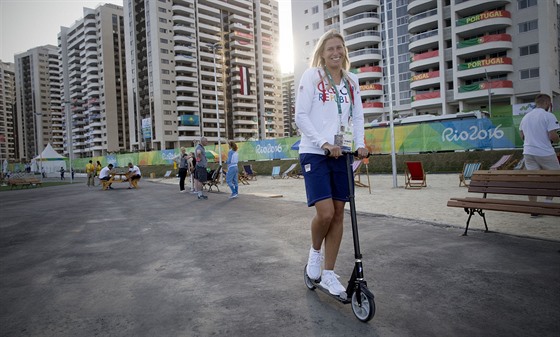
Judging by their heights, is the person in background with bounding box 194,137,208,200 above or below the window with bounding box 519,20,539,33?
below

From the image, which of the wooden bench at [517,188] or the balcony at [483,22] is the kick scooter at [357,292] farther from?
the balcony at [483,22]

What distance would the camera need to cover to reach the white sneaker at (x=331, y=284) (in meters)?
2.93

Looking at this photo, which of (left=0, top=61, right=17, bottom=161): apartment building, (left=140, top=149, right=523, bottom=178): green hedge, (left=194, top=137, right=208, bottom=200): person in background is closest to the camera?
(left=194, top=137, right=208, bottom=200): person in background

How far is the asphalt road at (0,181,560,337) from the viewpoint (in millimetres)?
2625

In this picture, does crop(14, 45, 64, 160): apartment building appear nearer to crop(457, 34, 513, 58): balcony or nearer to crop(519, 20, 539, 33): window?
crop(457, 34, 513, 58): balcony

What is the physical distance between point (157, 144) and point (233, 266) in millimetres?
87395

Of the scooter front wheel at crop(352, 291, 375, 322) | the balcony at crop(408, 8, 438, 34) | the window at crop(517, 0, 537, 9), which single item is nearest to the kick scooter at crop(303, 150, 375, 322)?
the scooter front wheel at crop(352, 291, 375, 322)

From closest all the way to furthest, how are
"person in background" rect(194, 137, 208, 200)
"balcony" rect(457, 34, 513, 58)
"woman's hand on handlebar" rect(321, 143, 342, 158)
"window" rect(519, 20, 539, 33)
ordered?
"woman's hand on handlebar" rect(321, 143, 342, 158)
"person in background" rect(194, 137, 208, 200)
"window" rect(519, 20, 539, 33)
"balcony" rect(457, 34, 513, 58)

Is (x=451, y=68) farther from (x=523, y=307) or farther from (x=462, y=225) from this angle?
(x=523, y=307)

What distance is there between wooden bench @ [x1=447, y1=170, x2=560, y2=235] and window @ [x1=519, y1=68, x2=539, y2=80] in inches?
1816

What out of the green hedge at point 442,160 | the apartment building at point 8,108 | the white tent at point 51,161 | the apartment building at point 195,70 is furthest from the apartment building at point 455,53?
the apartment building at point 8,108

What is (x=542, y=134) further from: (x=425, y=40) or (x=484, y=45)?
(x=425, y=40)

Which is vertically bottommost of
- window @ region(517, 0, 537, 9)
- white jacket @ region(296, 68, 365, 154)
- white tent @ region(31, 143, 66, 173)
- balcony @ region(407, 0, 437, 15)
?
white jacket @ region(296, 68, 365, 154)

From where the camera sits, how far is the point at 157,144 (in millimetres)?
86875
